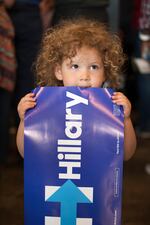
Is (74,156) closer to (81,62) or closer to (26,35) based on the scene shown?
(81,62)

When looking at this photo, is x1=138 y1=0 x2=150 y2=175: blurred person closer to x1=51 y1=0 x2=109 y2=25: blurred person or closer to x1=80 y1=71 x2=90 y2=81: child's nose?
x1=51 y1=0 x2=109 y2=25: blurred person

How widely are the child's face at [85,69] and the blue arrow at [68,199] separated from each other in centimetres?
29

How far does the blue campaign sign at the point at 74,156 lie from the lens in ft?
4.36

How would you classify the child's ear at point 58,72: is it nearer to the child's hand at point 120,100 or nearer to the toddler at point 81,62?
the toddler at point 81,62

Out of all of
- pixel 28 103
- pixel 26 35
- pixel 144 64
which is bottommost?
pixel 28 103

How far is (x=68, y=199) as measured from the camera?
53.2 inches

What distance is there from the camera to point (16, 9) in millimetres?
2652

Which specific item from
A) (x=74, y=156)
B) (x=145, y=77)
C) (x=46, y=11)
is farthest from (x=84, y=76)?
(x=145, y=77)

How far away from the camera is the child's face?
4.73 feet

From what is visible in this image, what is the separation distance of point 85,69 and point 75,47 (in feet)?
0.25

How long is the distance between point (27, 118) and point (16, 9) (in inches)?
56.2

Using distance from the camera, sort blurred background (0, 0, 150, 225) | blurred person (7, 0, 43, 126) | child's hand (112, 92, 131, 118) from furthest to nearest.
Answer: blurred person (7, 0, 43, 126), blurred background (0, 0, 150, 225), child's hand (112, 92, 131, 118)

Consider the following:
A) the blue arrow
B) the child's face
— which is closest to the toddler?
the child's face

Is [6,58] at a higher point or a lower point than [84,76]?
higher
